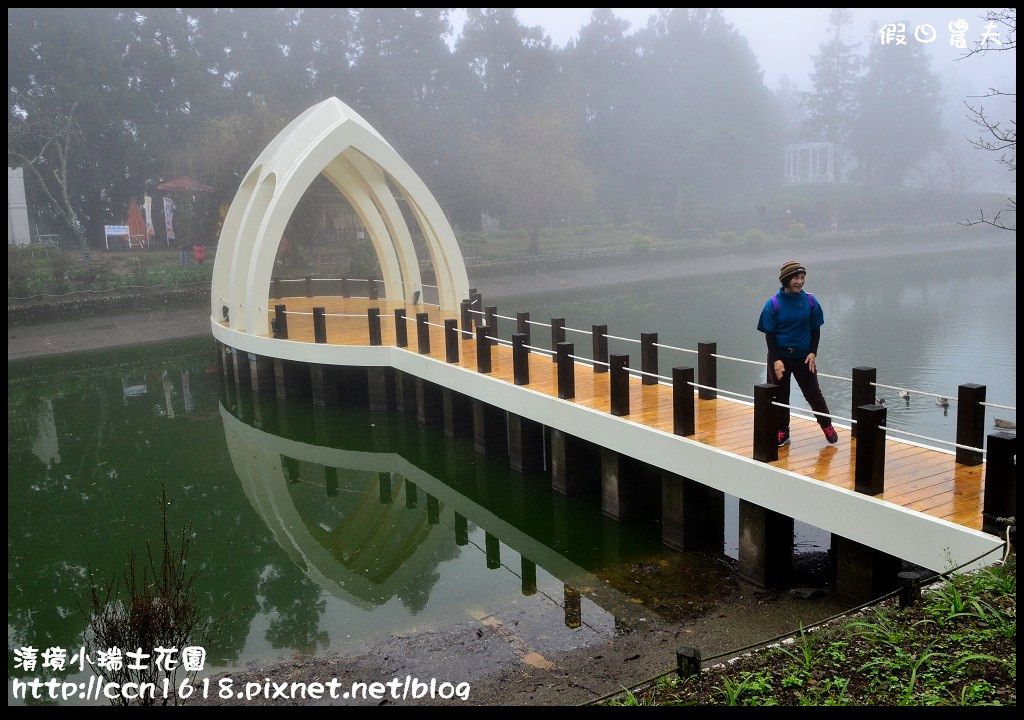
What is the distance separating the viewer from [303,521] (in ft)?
32.9

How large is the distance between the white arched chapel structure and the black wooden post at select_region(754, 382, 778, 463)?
9.31 metres

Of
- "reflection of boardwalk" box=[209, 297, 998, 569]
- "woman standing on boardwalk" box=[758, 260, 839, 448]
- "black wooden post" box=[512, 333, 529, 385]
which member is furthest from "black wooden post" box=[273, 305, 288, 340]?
"woman standing on boardwalk" box=[758, 260, 839, 448]

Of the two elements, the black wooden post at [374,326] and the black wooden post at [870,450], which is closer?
the black wooden post at [870,450]

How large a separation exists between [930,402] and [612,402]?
6849 millimetres

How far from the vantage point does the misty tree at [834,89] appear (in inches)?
2377

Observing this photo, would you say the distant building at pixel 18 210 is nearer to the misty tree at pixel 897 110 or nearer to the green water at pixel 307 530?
the green water at pixel 307 530

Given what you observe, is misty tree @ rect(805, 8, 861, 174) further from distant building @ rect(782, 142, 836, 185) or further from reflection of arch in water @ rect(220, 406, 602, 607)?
reflection of arch in water @ rect(220, 406, 602, 607)

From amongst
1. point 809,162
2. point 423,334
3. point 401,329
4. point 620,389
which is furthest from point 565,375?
point 809,162

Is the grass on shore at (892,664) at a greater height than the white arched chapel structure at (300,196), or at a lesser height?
lesser

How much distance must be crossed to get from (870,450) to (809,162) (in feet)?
213

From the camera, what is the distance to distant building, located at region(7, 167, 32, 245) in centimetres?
3077

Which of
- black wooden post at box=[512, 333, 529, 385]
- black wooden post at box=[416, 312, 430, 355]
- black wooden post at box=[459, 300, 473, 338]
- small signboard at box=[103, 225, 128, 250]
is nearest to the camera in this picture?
black wooden post at box=[512, 333, 529, 385]

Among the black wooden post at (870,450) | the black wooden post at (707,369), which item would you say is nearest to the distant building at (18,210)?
the black wooden post at (707,369)

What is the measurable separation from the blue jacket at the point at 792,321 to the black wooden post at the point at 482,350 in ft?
15.3
